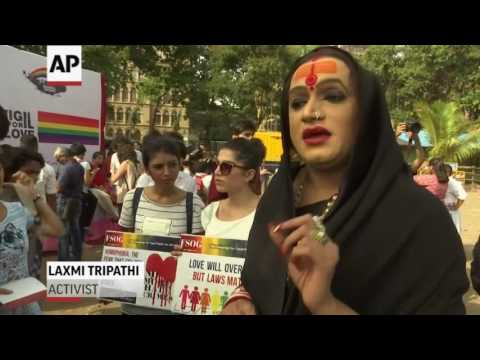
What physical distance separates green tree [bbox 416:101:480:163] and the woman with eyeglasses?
2097 centimetres

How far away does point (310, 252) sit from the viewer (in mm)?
1196

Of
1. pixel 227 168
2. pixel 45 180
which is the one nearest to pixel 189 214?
pixel 227 168

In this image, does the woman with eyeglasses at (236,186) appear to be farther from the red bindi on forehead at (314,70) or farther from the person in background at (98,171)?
the person in background at (98,171)

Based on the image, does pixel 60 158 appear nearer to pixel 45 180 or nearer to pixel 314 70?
pixel 45 180

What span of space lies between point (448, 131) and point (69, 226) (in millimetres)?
19826

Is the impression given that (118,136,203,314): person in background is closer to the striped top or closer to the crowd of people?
the striped top

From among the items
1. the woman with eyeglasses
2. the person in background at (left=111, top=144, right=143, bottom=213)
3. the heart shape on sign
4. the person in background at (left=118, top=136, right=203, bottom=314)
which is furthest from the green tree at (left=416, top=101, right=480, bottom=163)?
the heart shape on sign

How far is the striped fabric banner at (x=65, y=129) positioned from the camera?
26.3 feet

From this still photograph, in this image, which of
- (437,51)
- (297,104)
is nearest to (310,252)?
(297,104)

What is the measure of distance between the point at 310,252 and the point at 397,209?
0.33 metres

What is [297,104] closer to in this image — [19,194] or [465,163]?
[19,194]

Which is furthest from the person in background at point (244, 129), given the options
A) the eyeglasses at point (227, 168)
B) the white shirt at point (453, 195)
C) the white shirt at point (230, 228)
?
the white shirt at point (453, 195)

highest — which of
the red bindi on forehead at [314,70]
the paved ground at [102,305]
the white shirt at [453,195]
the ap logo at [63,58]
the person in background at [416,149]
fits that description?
the ap logo at [63,58]

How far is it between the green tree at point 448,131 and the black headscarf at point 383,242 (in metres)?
23.0
